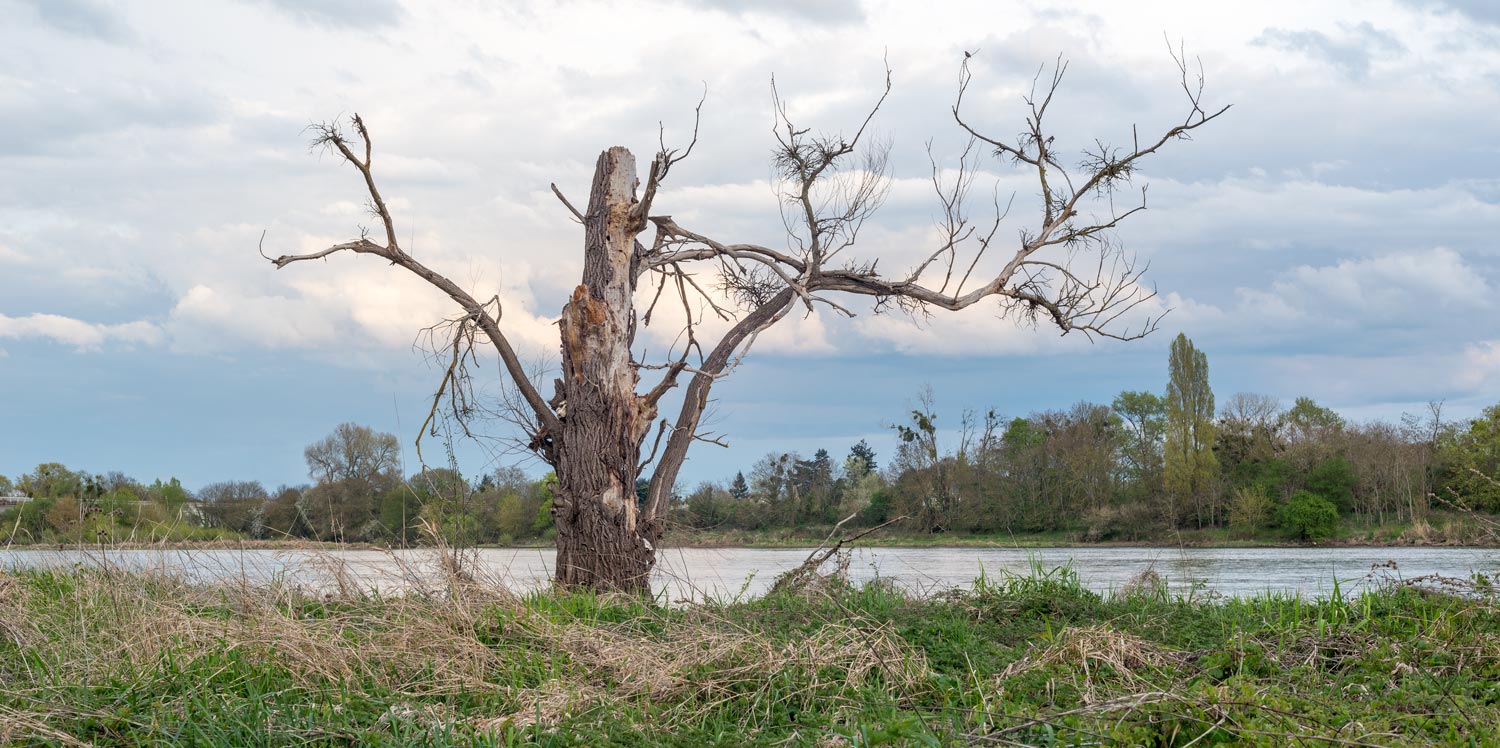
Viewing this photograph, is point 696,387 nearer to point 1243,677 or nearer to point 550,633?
point 550,633

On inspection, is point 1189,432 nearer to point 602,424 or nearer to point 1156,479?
point 1156,479

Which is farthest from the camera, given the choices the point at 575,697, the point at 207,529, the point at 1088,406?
the point at 1088,406

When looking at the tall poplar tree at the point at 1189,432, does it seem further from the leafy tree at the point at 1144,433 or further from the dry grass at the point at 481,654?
the dry grass at the point at 481,654

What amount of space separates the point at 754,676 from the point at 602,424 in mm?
4953

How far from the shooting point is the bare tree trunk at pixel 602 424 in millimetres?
9266

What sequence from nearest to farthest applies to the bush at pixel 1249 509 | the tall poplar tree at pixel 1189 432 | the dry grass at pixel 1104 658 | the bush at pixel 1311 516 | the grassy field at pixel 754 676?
1. the grassy field at pixel 754 676
2. the dry grass at pixel 1104 658
3. the bush at pixel 1311 516
4. the bush at pixel 1249 509
5. the tall poplar tree at pixel 1189 432

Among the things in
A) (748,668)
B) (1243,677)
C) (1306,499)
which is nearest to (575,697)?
(748,668)

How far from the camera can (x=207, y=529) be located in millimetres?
9922

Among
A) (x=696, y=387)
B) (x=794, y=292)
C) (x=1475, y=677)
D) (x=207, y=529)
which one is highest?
(x=794, y=292)

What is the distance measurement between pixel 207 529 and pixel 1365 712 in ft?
31.3

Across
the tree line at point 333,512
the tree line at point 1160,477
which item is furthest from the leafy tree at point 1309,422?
the tree line at point 333,512

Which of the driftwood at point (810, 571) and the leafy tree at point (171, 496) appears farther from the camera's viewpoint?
the leafy tree at point (171, 496)

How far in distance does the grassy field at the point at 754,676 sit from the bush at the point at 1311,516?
3218 cm

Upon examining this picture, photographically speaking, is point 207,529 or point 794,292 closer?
point 207,529
